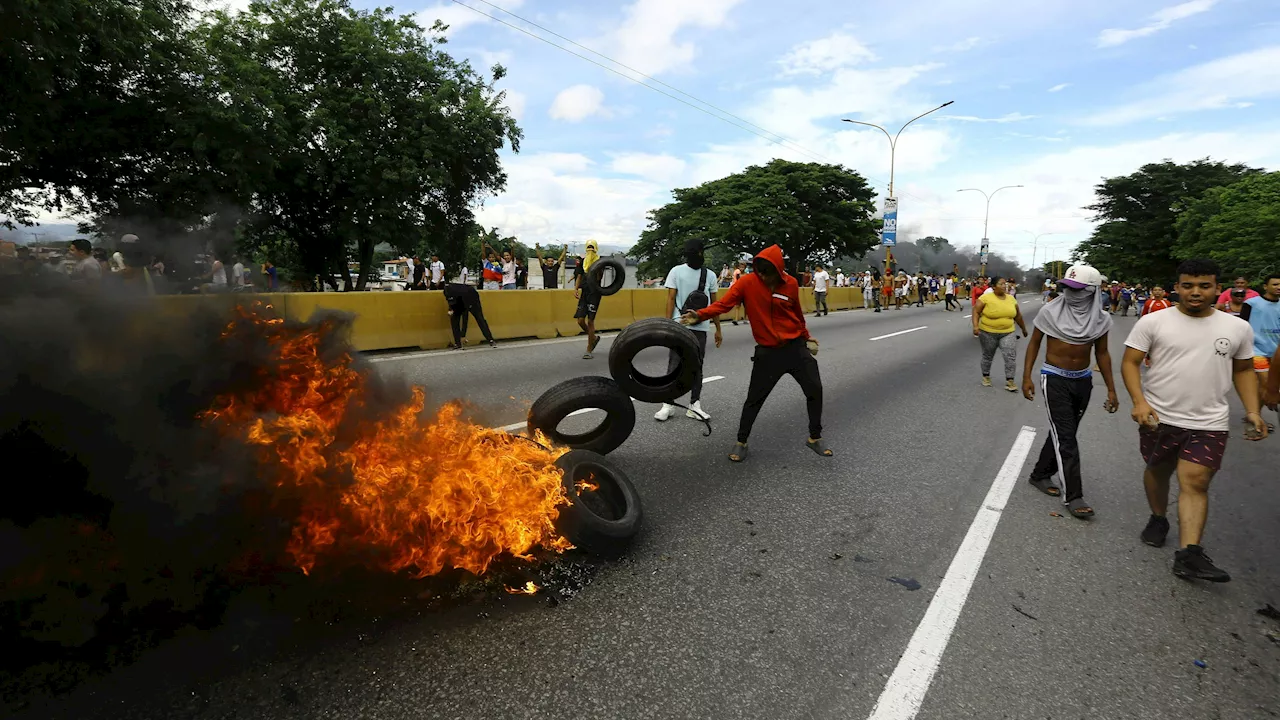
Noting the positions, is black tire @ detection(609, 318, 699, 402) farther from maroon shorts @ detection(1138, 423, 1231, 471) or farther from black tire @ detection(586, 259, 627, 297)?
black tire @ detection(586, 259, 627, 297)

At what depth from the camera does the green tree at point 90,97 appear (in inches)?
517

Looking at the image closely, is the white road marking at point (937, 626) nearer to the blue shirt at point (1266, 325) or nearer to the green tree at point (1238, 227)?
the blue shirt at point (1266, 325)

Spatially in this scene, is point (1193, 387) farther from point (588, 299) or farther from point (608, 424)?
point (588, 299)

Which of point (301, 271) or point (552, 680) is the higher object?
point (301, 271)

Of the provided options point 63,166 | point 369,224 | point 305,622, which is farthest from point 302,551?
point 369,224

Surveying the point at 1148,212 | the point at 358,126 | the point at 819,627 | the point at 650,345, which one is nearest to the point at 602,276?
the point at 650,345

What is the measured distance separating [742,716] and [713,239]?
5234 cm

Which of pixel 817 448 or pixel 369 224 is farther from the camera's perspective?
pixel 369 224

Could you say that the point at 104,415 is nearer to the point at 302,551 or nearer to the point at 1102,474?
the point at 302,551

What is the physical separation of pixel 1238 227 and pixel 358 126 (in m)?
47.2

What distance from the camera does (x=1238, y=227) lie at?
3672cm

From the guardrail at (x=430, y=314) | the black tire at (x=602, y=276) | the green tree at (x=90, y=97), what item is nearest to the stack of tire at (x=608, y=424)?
the black tire at (x=602, y=276)

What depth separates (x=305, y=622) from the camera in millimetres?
2820

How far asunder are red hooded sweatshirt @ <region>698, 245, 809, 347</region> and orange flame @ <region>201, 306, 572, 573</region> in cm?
256
